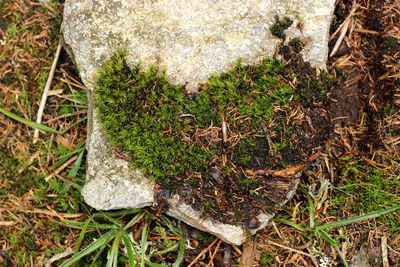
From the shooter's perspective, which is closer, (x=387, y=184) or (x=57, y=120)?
(x=387, y=184)

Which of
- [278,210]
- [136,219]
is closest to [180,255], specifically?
[136,219]

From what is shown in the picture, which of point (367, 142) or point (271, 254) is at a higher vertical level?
point (367, 142)

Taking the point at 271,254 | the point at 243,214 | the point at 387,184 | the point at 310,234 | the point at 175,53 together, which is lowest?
the point at 271,254

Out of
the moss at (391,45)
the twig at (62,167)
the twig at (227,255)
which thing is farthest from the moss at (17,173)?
the moss at (391,45)

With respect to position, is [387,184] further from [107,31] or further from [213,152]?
[107,31]

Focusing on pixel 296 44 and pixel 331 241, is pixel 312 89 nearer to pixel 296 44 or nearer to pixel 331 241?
pixel 296 44

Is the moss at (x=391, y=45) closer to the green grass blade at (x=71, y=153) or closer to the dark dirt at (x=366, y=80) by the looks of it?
the dark dirt at (x=366, y=80)

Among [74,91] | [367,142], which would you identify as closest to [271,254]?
[367,142]
